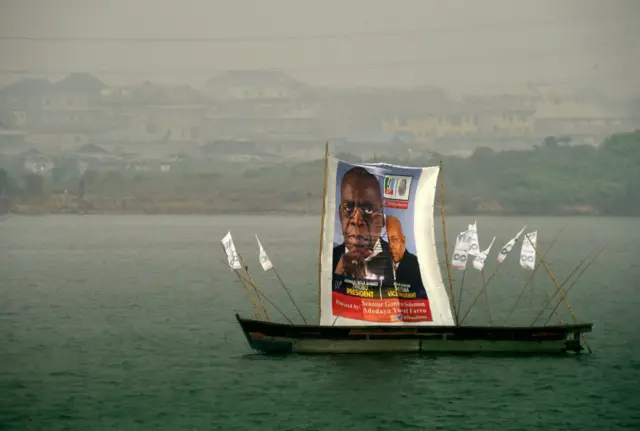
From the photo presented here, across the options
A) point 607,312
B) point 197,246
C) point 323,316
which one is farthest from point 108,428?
point 197,246

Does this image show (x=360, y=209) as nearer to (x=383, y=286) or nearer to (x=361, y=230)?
(x=361, y=230)

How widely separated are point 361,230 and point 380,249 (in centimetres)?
129

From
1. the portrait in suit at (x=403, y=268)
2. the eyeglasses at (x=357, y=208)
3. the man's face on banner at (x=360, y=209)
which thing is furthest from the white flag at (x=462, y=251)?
the eyeglasses at (x=357, y=208)

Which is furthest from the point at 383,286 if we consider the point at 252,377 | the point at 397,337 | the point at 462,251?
the point at 252,377

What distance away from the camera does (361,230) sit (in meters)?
55.4

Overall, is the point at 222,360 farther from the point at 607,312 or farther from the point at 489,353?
the point at 607,312

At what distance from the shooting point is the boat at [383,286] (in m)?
54.6

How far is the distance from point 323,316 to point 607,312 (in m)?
30.8

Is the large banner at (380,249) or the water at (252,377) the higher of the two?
the large banner at (380,249)

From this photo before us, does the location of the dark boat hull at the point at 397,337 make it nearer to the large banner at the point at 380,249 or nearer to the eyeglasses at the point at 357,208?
the large banner at the point at 380,249

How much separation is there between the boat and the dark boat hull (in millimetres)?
44

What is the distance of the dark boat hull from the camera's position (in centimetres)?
5444

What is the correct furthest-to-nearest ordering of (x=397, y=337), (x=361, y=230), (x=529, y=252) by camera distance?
(x=529, y=252), (x=361, y=230), (x=397, y=337)

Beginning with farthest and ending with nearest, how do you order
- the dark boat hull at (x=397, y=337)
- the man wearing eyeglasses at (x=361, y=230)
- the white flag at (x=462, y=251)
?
the white flag at (x=462, y=251)
the man wearing eyeglasses at (x=361, y=230)
the dark boat hull at (x=397, y=337)
